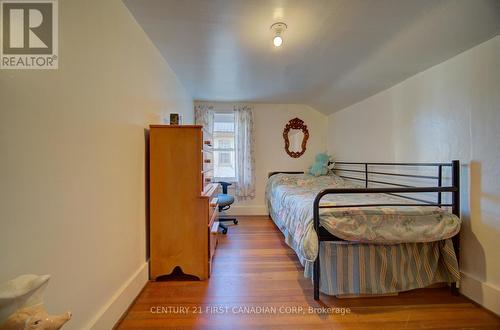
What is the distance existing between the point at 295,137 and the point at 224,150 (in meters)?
1.41

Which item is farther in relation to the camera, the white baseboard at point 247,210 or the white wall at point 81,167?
the white baseboard at point 247,210

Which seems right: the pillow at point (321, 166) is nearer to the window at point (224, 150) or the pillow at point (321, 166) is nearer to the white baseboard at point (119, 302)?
the window at point (224, 150)

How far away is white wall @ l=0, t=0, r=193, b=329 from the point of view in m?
0.83

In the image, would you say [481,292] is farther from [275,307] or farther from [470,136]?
[275,307]

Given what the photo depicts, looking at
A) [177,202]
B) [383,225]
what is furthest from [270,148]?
[383,225]

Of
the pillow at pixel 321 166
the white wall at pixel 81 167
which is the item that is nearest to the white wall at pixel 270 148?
the pillow at pixel 321 166

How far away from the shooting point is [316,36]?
6.08 feet

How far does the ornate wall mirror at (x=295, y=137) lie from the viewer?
14.0 feet

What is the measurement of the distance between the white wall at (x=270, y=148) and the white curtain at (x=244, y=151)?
149 millimetres

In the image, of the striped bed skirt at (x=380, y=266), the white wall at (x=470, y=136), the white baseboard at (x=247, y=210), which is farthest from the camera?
the white baseboard at (x=247, y=210)

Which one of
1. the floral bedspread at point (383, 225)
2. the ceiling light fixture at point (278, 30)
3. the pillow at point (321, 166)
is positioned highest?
the ceiling light fixture at point (278, 30)

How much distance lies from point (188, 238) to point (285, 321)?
1.00 metres

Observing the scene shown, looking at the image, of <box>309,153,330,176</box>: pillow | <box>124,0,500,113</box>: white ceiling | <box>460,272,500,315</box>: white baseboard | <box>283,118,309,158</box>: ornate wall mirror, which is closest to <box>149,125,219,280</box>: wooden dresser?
<box>124,0,500,113</box>: white ceiling

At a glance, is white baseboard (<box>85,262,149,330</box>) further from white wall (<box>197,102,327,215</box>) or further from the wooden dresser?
white wall (<box>197,102,327,215</box>)
